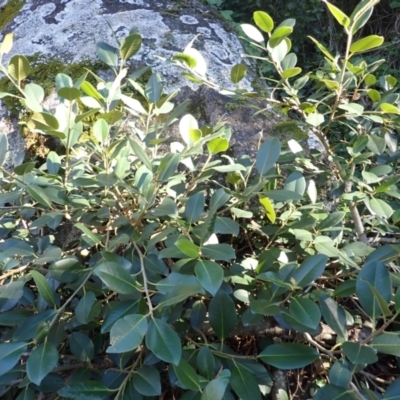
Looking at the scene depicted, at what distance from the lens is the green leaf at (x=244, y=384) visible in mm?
529

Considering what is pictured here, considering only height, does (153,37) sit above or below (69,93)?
below

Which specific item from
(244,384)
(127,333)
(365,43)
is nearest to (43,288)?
(127,333)

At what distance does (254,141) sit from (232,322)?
47 centimetres

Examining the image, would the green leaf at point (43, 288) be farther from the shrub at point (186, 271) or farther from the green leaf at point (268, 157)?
the green leaf at point (268, 157)

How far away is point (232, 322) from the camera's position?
1.94 ft

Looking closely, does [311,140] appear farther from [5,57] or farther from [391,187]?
[5,57]

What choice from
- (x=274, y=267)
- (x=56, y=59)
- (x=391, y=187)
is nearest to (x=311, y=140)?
(x=391, y=187)

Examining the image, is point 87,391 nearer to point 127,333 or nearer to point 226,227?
point 127,333

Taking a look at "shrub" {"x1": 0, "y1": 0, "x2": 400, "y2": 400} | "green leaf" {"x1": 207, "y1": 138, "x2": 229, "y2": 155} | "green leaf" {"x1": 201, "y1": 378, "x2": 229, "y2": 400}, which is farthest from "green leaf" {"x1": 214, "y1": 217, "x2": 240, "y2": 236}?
"green leaf" {"x1": 201, "y1": 378, "x2": 229, "y2": 400}

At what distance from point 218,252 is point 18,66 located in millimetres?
412

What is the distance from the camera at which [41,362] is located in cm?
52

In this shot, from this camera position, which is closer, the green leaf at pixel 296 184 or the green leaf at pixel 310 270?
the green leaf at pixel 310 270

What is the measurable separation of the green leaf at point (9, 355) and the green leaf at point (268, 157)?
40 centimetres

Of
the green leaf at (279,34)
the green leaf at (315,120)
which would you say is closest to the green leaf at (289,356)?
the green leaf at (315,120)
